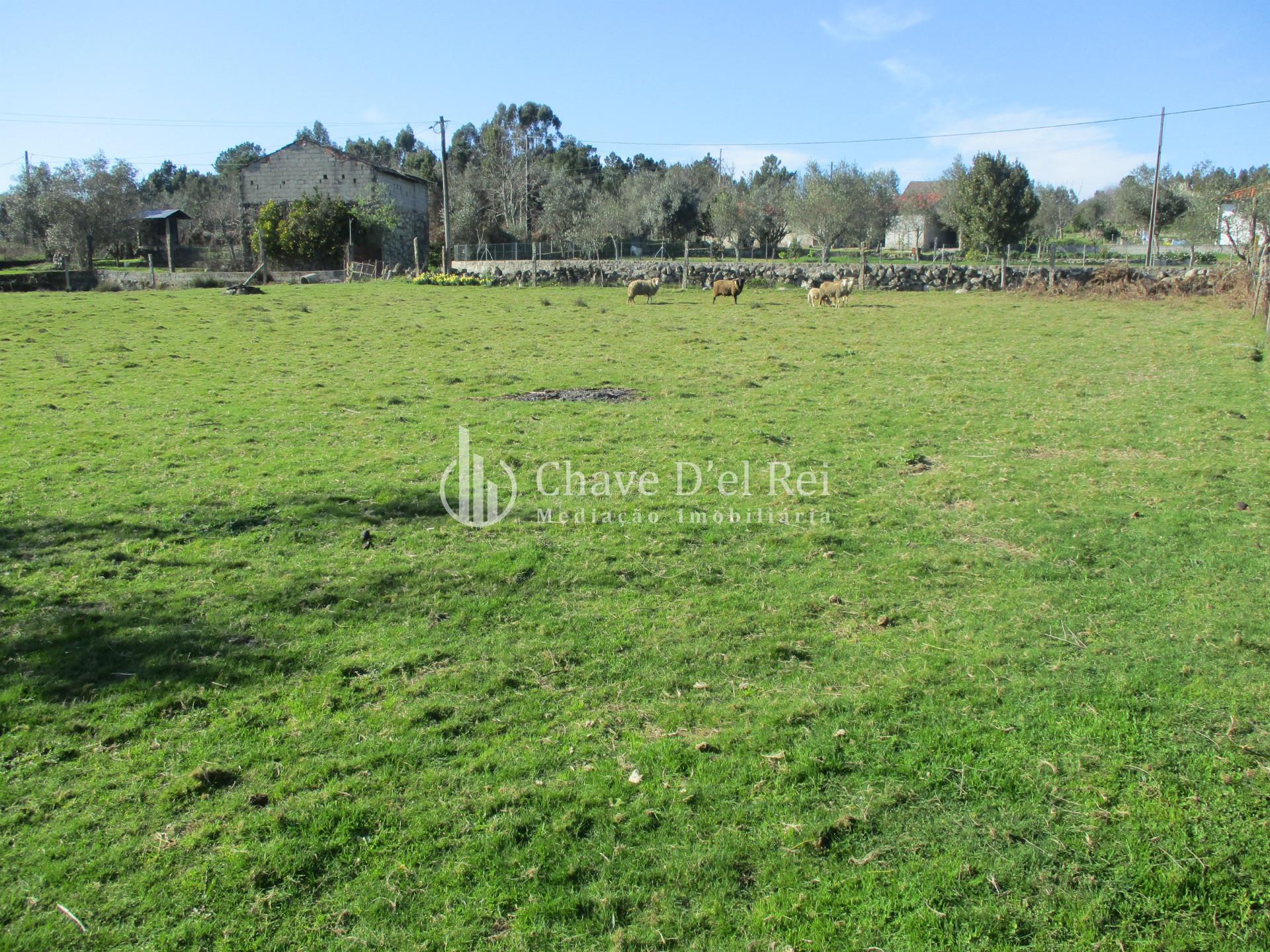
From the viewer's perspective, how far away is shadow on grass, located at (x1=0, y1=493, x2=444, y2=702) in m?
4.74

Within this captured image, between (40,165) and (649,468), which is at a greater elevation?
(40,165)

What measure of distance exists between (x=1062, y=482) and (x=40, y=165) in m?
65.0

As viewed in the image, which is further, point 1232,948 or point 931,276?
point 931,276

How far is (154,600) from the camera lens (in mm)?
5613

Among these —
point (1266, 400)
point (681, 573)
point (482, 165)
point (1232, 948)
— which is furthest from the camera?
point (482, 165)

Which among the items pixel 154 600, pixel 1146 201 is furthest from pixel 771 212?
pixel 154 600

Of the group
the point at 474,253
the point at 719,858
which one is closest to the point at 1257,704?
the point at 719,858

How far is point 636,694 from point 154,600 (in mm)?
3444

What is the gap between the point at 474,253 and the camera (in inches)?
2435

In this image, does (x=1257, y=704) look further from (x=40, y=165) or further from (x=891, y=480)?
(x=40, y=165)

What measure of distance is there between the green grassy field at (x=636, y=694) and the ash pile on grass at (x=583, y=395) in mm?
2223

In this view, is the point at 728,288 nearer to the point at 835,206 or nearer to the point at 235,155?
the point at 835,206

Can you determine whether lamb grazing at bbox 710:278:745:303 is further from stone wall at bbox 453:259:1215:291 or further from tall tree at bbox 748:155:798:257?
tall tree at bbox 748:155:798:257

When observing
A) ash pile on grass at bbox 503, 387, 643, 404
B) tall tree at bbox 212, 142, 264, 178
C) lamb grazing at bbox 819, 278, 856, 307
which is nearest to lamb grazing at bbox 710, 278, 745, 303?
lamb grazing at bbox 819, 278, 856, 307
